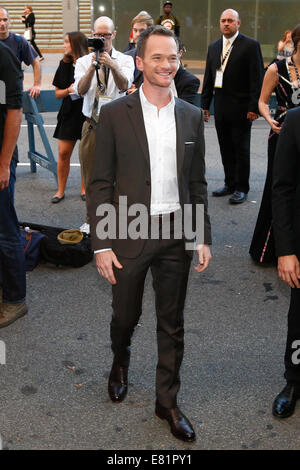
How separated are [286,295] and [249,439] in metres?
1.95

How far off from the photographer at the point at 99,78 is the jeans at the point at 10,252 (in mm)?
1365

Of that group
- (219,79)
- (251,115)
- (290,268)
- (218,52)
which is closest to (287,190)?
(290,268)

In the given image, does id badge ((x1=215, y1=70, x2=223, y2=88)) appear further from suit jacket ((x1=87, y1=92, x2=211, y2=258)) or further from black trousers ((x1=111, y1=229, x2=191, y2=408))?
black trousers ((x1=111, y1=229, x2=191, y2=408))

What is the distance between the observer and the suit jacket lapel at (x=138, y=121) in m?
2.87

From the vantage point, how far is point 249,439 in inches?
126

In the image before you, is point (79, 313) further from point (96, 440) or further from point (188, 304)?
point (96, 440)

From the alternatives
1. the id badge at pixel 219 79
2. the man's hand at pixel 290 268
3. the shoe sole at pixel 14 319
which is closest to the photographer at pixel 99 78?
the shoe sole at pixel 14 319

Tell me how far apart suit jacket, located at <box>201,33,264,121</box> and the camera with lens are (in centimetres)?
221

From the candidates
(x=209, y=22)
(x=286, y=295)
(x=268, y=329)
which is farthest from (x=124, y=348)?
(x=209, y=22)

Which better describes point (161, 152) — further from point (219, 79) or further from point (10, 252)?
point (219, 79)

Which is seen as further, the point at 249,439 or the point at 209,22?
the point at 209,22

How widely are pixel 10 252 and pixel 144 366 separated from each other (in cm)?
127

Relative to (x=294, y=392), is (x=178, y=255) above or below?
above

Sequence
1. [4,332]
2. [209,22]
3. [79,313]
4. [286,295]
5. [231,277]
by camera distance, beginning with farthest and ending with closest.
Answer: [209,22] < [231,277] < [286,295] < [79,313] < [4,332]
